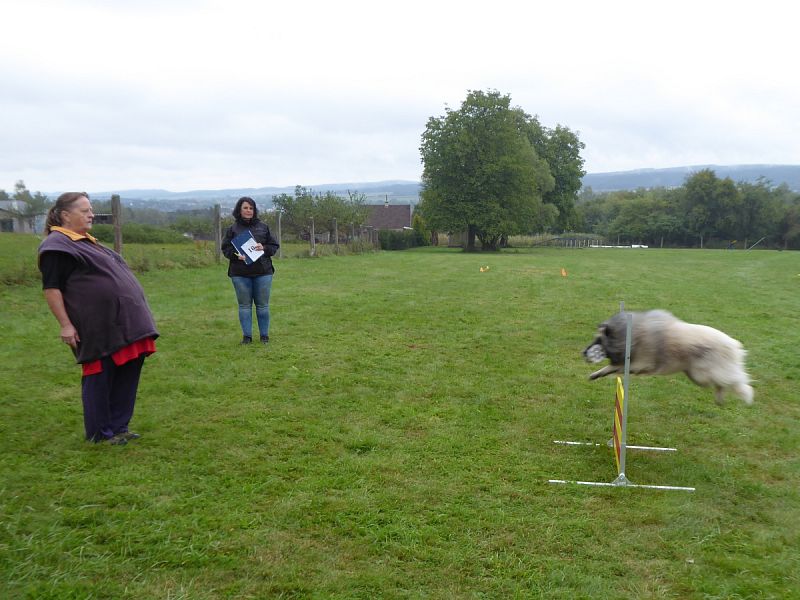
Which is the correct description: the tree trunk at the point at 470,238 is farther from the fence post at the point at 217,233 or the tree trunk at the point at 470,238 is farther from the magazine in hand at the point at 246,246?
the magazine in hand at the point at 246,246

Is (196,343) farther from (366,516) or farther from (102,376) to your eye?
(366,516)

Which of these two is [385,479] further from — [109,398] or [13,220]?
[13,220]

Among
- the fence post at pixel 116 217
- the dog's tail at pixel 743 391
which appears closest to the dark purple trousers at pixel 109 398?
the dog's tail at pixel 743 391

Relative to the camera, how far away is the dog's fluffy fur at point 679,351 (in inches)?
175

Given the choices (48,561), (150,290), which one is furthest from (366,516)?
(150,290)

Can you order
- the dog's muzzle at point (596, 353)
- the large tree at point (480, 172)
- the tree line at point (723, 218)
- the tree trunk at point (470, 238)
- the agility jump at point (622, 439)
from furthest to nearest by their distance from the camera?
the tree line at point (723, 218)
the tree trunk at point (470, 238)
the large tree at point (480, 172)
the dog's muzzle at point (596, 353)
the agility jump at point (622, 439)

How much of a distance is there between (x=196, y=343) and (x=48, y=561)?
5.48 meters

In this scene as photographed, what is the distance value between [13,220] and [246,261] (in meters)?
9.61

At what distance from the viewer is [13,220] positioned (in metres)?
14.6

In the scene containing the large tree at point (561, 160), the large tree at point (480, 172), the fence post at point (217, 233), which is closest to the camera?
the fence post at point (217, 233)

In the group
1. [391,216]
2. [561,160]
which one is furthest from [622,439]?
[391,216]

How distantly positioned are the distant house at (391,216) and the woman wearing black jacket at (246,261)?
210 feet

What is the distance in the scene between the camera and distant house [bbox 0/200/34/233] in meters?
14.5

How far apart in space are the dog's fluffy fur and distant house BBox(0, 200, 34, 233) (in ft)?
46.6
